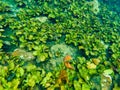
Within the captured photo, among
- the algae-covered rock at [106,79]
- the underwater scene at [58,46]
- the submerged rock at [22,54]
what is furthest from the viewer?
the submerged rock at [22,54]

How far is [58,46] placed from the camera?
21.1 ft

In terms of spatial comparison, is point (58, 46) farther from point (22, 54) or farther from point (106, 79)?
point (106, 79)

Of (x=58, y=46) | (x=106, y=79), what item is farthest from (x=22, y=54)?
(x=106, y=79)

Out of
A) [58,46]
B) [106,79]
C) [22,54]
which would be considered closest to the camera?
[106,79]

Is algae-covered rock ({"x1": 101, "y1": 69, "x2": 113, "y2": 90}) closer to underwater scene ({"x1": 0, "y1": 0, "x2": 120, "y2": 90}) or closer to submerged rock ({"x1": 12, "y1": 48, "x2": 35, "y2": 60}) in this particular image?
underwater scene ({"x1": 0, "y1": 0, "x2": 120, "y2": 90})

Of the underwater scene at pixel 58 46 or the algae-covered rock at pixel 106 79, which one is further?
the algae-covered rock at pixel 106 79

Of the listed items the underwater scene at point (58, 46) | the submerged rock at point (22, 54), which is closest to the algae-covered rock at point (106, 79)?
the underwater scene at point (58, 46)

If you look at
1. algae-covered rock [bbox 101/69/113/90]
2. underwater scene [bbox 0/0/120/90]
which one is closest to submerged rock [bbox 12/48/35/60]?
underwater scene [bbox 0/0/120/90]

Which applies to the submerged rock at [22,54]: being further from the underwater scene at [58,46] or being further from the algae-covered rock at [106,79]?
the algae-covered rock at [106,79]

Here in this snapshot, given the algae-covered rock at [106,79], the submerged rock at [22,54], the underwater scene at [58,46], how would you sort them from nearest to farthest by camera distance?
the underwater scene at [58,46] → the algae-covered rock at [106,79] → the submerged rock at [22,54]

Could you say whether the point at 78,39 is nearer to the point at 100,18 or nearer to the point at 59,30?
the point at 59,30

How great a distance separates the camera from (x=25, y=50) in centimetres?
586

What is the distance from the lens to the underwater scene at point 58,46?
478cm

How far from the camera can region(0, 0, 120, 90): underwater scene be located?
478 cm
